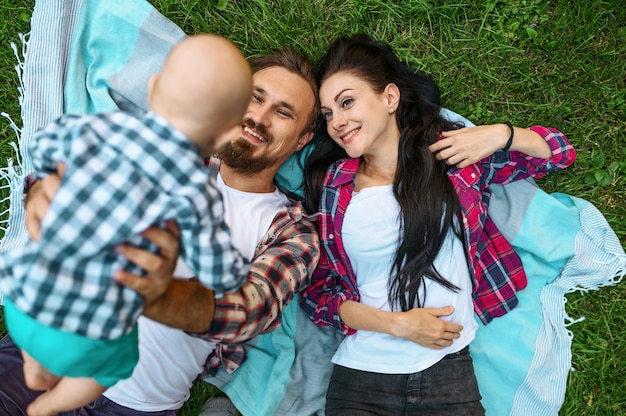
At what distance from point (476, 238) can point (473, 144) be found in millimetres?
512

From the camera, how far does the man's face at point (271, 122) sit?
2.70 metres

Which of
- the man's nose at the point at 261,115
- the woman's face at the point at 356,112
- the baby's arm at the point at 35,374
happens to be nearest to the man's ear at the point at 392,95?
the woman's face at the point at 356,112

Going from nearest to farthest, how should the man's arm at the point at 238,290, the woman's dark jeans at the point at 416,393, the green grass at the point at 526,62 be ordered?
the man's arm at the point at 238,290 → the woman's dark jeans at the point at 416,393 → the green grass at the point at 526,62

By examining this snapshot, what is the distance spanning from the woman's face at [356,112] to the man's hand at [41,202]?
148 cm

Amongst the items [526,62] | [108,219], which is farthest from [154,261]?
[526,62]

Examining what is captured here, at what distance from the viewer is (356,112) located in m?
2.68

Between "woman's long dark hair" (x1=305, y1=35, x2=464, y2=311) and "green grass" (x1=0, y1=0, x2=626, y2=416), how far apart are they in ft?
0.74

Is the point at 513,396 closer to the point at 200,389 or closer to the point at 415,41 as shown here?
the point at 200,389

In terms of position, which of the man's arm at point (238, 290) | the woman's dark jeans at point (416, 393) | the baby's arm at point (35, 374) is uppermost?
the man's arm at point (238, 290)

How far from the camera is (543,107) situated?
10.1ft

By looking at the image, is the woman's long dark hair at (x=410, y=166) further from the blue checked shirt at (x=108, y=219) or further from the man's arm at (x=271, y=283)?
the blue checked shirt at (x=108, y=219)

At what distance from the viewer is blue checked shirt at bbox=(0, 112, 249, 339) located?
1.39 meters

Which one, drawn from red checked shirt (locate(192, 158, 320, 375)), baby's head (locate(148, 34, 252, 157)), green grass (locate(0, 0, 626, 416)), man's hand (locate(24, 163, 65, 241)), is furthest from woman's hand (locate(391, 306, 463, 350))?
man's hand (locate(24, 163, 65, 241))

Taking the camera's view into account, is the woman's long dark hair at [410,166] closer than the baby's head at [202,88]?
No
